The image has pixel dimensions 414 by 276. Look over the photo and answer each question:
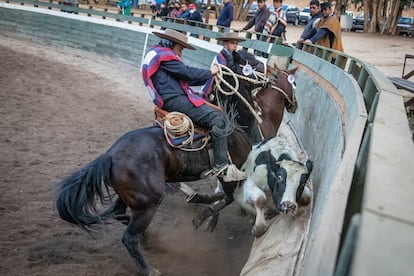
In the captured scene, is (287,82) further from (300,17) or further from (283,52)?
(300,17)

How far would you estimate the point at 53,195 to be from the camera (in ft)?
20.6

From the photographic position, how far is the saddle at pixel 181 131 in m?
5.04

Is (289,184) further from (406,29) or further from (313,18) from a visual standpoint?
(406,29)

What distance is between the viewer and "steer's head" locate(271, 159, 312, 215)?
179 inches

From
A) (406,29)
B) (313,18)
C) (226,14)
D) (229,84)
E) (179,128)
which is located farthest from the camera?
(406,29)

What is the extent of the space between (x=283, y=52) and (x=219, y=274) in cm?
613

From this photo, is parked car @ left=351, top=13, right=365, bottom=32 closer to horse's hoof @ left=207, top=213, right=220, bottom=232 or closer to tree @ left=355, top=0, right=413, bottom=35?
tree @ left=355, top=0, right=413, bottom=35

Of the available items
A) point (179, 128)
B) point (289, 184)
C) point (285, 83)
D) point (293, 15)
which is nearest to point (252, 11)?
point (293, 15)

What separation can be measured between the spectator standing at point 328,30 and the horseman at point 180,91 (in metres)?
5.08

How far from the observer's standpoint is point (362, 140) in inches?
146

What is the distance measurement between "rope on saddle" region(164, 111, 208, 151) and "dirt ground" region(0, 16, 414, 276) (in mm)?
1251

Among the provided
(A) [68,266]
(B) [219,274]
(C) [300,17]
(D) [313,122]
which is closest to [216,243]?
(B) [219,274]

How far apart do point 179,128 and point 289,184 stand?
47.2 inches

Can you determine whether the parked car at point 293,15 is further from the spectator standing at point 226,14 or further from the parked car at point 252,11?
the spectator standing at point 226,14
